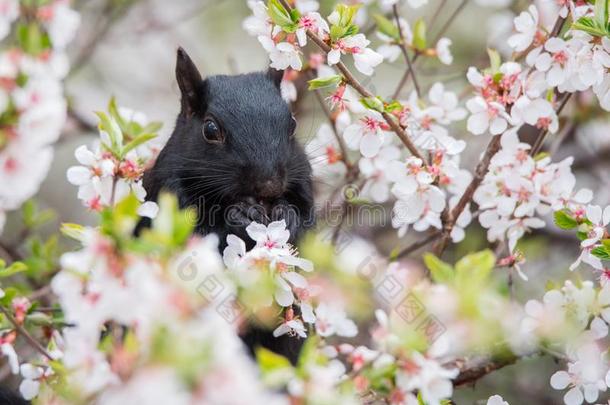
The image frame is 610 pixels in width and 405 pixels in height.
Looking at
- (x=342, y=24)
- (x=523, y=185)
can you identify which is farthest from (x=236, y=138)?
(x=523, y=185)

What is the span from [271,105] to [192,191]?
0.33 meters

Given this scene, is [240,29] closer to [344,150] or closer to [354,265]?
[344,150]

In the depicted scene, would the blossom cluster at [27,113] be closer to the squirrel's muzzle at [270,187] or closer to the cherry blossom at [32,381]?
the cherry blossom at [32,381]

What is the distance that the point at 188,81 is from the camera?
245 centimetres

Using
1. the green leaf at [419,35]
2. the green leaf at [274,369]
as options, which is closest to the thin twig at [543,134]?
the green leaf at [419,35]

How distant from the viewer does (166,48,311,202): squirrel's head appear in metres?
2.23

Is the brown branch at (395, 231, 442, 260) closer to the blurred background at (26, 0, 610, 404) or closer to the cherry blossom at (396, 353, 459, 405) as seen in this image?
the blurred background at (26, 0, 610, 404)

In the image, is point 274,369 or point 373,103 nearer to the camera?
point 274,369

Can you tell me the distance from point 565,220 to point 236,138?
0.87m

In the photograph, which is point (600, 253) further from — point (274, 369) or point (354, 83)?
point (274, 369)

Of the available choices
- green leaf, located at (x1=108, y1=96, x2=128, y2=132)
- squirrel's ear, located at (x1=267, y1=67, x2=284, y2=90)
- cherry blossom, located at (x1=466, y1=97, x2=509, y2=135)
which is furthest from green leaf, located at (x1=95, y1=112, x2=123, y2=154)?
cherry blossom, located at (x1=466, y1=97, x2=509, y2=135)

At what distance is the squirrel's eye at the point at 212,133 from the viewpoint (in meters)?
2.34

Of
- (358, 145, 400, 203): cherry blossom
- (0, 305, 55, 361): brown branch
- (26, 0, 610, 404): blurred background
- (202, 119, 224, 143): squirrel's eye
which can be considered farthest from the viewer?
(26, 0, 610, 404): blurred background

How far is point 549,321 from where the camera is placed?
186 cm
